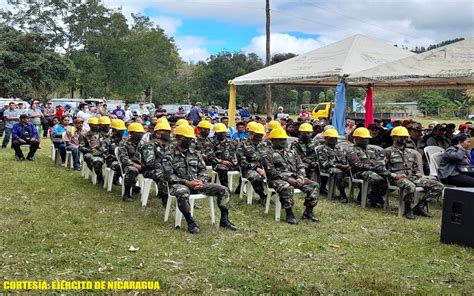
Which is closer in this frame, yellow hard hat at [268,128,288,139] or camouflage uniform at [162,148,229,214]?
camouflage uniform at [162,148,229,214]

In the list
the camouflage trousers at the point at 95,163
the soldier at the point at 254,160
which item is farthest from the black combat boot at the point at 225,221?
the camouflage trousers at the point at 95,163

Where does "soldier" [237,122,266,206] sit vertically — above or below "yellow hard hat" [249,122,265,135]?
below

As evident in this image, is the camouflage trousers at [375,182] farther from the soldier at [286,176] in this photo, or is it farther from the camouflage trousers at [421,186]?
the soldier at [286,176]

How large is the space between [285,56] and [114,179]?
46258 mm

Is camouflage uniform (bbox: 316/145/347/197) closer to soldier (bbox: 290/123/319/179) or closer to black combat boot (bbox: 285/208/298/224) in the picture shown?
soldier (bbox: 290/123/319/179)

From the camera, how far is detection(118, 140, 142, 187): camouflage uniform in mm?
8789

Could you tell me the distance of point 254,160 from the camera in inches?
348

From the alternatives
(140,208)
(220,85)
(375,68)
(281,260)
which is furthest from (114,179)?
(220,85)

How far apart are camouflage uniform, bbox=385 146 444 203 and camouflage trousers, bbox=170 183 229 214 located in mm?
3212

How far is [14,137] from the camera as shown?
43.0 feet

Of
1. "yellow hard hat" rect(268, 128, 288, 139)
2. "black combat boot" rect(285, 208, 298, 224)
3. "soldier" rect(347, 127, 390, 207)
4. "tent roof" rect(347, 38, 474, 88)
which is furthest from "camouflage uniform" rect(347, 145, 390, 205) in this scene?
"tent roof" rect(347, 38, 474, 88)

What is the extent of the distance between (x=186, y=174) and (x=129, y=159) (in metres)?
2.12

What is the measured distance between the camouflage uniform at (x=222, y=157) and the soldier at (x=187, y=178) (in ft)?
6.75

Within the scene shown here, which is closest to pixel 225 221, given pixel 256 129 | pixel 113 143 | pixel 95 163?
pixel 256 129
